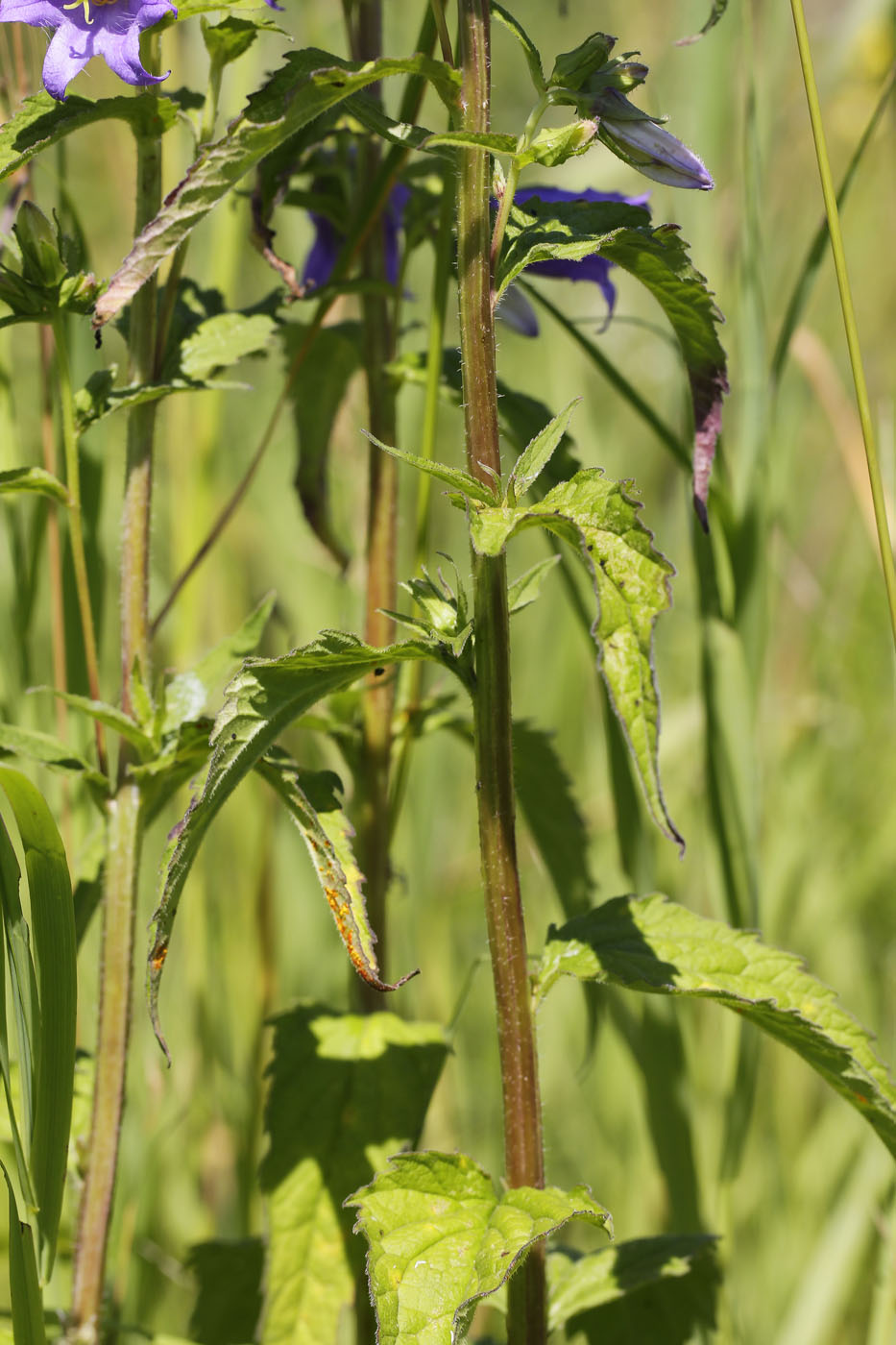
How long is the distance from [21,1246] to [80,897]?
27 cm

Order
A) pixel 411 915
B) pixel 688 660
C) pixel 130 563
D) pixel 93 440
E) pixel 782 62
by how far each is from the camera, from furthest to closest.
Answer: pixel 688 660
pixel 411 915
pixel 782 62
pixel 93 440
pixel 130 563

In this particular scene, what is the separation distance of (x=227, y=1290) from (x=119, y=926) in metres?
0.41

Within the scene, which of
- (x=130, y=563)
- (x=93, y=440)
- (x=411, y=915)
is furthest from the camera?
(x=411, y=915)

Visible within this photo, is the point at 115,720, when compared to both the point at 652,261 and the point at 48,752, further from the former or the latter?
the point at 652,261

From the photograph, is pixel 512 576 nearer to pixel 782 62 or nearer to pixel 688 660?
pixel 688 660

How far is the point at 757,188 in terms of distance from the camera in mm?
1114

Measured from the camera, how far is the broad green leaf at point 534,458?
0.68 m

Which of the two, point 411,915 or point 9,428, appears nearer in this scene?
point 9,428

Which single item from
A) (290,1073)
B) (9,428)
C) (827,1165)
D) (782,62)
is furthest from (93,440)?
(827,1165)

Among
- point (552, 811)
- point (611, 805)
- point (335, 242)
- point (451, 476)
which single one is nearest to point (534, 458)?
point (451, 476)

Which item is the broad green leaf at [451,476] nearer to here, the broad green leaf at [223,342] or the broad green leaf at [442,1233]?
the broad green leaf at [223,342]

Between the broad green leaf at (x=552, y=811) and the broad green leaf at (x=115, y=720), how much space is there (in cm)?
33

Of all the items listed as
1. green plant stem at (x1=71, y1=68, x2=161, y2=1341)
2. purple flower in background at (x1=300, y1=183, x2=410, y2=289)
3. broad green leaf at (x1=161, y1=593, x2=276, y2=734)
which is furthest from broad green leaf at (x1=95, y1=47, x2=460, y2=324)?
purple flower in background at (x1=300, y1=183, x2=410, y2=289)

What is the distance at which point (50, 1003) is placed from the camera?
0.74m
